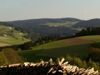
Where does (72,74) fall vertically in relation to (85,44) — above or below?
above

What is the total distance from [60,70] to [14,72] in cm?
184

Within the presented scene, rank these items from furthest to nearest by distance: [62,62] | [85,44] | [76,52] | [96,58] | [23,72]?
[85,44]
[76,52]
[96,58]
[23,72]
[62,62]

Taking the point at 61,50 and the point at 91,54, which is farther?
the point at 61,50

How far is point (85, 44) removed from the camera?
3688 inches

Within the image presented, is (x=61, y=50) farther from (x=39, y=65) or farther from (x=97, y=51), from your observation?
(x=39, y=65)

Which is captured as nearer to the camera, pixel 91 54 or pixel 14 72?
pixel 14 72

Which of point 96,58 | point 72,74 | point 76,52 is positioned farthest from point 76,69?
point 76,52

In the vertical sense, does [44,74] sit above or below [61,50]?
above

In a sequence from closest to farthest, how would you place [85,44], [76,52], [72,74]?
1. [72,74]
2. [76,52]
3. [85,44]

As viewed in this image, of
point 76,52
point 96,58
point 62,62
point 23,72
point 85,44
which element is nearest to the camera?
point 62,62

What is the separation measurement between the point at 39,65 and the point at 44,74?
0.41 m

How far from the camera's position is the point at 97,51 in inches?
3191

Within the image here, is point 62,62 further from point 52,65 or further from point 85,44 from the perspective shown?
point 85,44

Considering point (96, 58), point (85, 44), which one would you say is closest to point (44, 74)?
point (96, 58)
